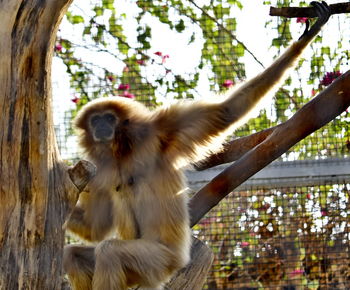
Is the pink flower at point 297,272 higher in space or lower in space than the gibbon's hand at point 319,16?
lower

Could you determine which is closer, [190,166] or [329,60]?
[190,166]

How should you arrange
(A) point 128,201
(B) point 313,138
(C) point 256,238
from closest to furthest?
(A) point 128,201, (B) point 313,138, (C) point 256,238

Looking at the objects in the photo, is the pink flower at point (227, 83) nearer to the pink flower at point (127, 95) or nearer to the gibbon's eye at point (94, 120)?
the pink flower at point (127, 95)

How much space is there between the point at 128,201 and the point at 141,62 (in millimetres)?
2991

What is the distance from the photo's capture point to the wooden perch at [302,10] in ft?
13.4

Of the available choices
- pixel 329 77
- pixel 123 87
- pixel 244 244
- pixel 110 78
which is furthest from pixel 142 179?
pixel 110 78

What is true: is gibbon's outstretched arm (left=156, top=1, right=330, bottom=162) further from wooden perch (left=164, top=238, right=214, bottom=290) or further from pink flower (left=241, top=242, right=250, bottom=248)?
pink flower (left=241, top=242, right=250, bottom=248)

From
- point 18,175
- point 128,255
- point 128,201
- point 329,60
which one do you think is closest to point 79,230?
point 128,201

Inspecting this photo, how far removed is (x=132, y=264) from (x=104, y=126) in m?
0.99

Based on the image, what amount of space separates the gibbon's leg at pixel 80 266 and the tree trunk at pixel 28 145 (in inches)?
52.2

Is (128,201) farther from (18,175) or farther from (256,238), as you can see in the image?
(256,238)

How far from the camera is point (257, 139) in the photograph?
529cm

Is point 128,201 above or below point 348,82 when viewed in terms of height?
below

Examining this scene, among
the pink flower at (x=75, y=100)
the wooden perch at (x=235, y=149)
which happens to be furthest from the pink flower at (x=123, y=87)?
the wooden perch at (x=235, y=149)
